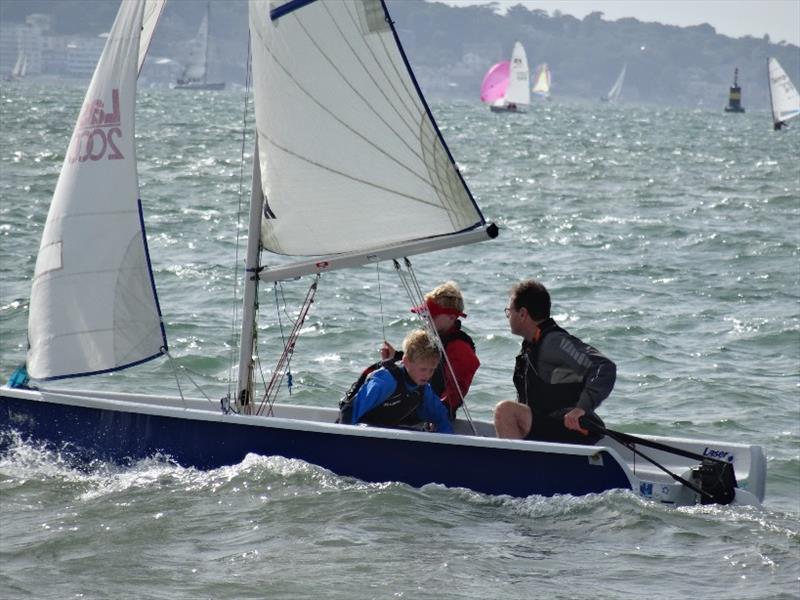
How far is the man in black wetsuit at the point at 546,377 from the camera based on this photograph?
6.65 m

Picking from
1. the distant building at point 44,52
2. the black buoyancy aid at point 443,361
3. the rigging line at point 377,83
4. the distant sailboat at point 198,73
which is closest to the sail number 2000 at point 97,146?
the rigging line at point 377,83

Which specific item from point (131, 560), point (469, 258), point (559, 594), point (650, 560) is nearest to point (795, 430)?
point (650, 560)

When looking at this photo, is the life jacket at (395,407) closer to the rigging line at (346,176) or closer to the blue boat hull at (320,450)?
the blue boat hull at (320,450)

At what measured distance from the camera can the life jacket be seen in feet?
22.3

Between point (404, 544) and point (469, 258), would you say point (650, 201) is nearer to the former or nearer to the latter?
point (469, 258)

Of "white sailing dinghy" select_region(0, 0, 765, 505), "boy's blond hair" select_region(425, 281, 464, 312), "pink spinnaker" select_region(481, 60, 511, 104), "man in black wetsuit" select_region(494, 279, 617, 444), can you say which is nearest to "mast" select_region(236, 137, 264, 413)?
"white sailing dinghy" select_region(0, 0, 765, 505)

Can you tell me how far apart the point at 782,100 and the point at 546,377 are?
63996 millimetres

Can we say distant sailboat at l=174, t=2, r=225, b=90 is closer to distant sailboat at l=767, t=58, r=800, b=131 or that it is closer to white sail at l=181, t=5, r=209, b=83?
white sail at l=181, t=5, r=209, b=83

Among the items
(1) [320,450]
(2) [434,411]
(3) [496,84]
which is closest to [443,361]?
(2) [434,411]

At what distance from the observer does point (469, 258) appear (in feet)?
54.8

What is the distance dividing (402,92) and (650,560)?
7.97 feet

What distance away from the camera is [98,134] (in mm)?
7082

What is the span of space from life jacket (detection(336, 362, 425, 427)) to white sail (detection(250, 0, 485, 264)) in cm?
62

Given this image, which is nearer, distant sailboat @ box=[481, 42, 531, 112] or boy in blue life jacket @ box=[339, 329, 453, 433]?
boy in blue life jacket @ box=[339, 329, 453, 433]
